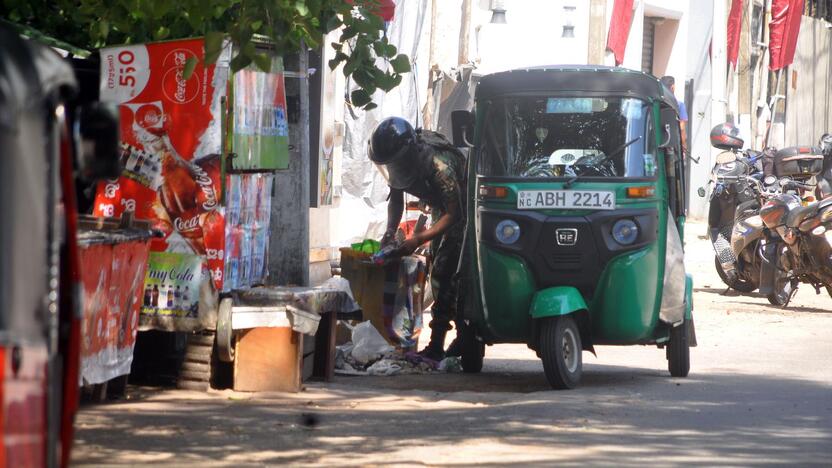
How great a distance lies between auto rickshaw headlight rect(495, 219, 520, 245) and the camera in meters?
9.93

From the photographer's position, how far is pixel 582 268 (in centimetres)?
985

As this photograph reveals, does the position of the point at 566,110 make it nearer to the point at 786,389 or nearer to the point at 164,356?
the point at 786,389

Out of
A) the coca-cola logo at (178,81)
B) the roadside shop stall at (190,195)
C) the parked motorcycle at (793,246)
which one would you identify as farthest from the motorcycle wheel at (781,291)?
the coca-cola logo at (178,81)

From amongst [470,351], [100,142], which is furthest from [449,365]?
[100,142]

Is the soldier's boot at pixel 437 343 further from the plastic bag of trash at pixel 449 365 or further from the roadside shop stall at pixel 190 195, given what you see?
the roadside shop stall at pixel 190 195

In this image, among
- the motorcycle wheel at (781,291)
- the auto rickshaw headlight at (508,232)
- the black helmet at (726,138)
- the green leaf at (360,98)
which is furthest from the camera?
the black helmet at (726,138)

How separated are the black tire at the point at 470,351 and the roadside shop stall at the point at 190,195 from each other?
77.4 inches

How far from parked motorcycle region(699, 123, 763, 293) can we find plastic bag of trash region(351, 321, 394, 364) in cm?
792

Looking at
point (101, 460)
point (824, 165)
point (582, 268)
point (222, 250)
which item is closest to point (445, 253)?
point (582, 268)

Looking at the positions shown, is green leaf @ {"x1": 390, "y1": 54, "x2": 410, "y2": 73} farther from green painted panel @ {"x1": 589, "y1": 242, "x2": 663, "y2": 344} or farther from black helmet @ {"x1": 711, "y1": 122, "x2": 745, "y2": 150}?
black helmet @ {"x1": 711, "y1": 122, "x2": 745, "y2": 150}

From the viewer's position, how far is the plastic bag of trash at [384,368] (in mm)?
10414

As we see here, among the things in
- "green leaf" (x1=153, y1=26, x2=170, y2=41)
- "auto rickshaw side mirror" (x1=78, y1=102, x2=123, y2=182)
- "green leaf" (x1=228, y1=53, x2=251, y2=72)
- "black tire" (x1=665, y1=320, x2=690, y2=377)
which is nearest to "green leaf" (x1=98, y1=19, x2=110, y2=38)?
"green leaf" (x1=153, y1=26, x2=170, y2=41)

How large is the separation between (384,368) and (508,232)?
1361mm

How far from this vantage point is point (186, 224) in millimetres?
8734
